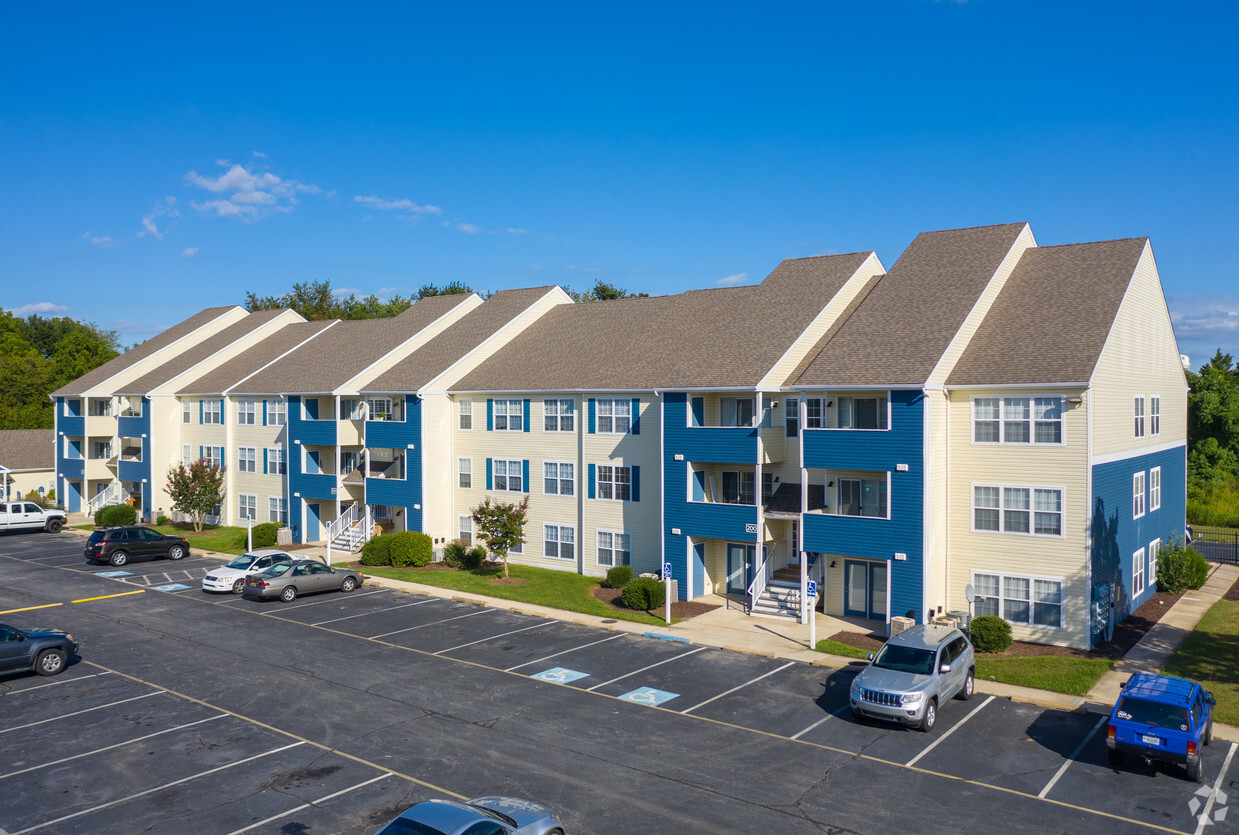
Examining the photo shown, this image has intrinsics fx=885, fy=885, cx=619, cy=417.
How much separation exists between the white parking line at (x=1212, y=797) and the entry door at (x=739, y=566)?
55.3 ft

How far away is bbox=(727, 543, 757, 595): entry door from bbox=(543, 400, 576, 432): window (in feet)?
29.8

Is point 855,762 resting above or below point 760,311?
below

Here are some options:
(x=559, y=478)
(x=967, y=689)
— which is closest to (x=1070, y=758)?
(x=967, y=689)

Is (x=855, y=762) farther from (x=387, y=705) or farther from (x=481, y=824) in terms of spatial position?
(x=387, y=705)

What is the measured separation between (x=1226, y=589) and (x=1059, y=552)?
14.4 meters

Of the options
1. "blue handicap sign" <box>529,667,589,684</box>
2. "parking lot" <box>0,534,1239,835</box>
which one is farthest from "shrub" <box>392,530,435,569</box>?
"blue handicap sign" <box>529,667,589,684</box>

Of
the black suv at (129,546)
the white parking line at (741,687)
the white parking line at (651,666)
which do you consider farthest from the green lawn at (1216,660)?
the black suv at (129,546)

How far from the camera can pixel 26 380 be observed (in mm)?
92812

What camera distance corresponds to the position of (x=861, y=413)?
98.9 feet

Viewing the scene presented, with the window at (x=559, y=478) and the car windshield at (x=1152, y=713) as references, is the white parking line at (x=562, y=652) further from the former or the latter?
the car windshield at (x=1152, y=713)

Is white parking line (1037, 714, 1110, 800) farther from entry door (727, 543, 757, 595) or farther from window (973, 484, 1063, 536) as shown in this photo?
entry door (727, 543, 757, 595)

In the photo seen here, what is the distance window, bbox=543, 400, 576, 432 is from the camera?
127 feet

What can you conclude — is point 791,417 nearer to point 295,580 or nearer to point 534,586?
point 534,586

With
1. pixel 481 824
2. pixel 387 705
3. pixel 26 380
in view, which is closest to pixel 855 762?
pixel 481 824
